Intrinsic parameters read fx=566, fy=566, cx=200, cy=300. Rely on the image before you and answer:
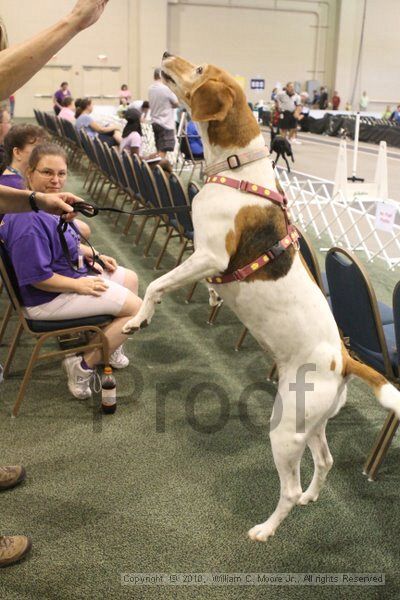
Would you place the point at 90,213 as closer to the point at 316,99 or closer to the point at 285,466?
the point at 285,466

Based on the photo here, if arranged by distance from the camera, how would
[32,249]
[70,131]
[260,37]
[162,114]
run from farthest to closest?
1. [260,37]
2. [70,131]
3. [162,114]
4. [32,249]

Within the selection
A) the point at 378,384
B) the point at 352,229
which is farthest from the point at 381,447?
the point at 352,229

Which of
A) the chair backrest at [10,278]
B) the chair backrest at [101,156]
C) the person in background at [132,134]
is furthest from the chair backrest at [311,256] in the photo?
the person in background at [132,134]

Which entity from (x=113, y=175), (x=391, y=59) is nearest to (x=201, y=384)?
(x=113, y=175)

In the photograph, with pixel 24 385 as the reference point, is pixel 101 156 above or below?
above

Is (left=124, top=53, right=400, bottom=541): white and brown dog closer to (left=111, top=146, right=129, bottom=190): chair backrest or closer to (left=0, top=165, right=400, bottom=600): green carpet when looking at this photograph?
(left=0, top=165, right=400, bottom=600): green carpet

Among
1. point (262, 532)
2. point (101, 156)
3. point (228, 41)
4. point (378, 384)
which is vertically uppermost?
point (228, 41)

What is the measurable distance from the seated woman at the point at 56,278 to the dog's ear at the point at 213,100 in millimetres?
1312

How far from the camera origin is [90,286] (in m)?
3.09

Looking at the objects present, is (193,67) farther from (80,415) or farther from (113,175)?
(113,175)

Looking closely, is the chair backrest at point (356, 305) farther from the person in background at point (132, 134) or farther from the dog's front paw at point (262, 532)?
the person in background at point (132, 134)

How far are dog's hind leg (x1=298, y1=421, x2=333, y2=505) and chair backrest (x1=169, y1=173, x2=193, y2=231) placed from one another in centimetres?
272

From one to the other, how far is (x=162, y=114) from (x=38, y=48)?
8.05 meters

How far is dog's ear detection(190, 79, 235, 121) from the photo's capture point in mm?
1921
